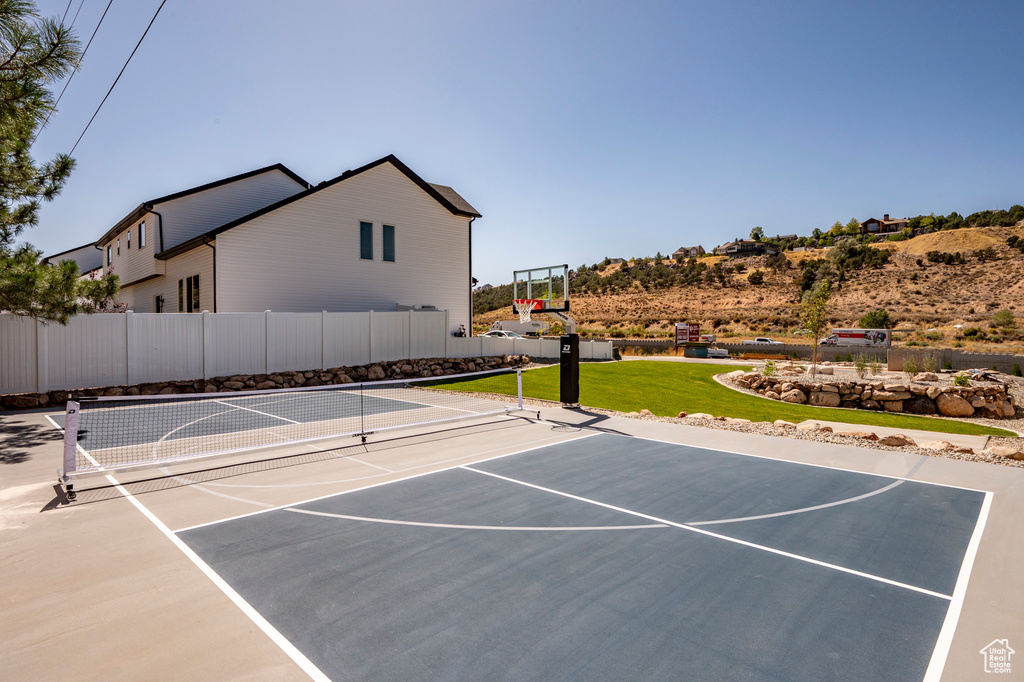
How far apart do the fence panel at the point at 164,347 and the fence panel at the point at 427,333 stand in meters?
8.42

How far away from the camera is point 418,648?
13.0 ft

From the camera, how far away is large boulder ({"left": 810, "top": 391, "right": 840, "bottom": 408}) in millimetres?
20984

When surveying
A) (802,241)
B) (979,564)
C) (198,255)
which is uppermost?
(802,241)

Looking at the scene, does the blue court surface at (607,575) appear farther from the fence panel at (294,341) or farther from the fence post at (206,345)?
the fence panel at (294,341)

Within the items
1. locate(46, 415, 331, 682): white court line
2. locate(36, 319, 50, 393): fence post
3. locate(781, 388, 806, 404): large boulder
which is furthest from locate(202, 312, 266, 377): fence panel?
locate(781, 388, 806, 404): large boulder

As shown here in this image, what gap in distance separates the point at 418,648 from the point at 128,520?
4.63m

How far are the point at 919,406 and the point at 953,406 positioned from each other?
0.96 metres

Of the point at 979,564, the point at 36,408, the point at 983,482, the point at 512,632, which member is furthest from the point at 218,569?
the point at 36,408

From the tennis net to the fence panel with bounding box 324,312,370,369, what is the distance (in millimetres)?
2448

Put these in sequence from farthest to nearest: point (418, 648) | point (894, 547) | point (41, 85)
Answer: point (41, 85), point (894, 547), point (418, 648)

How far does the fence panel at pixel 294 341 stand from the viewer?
19.4 m

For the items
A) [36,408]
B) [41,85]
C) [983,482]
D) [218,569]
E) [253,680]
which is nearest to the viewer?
[253,680]

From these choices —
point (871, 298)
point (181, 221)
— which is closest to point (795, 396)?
point (181, 221)

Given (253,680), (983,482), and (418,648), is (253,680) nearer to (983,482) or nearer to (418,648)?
(418,648)
